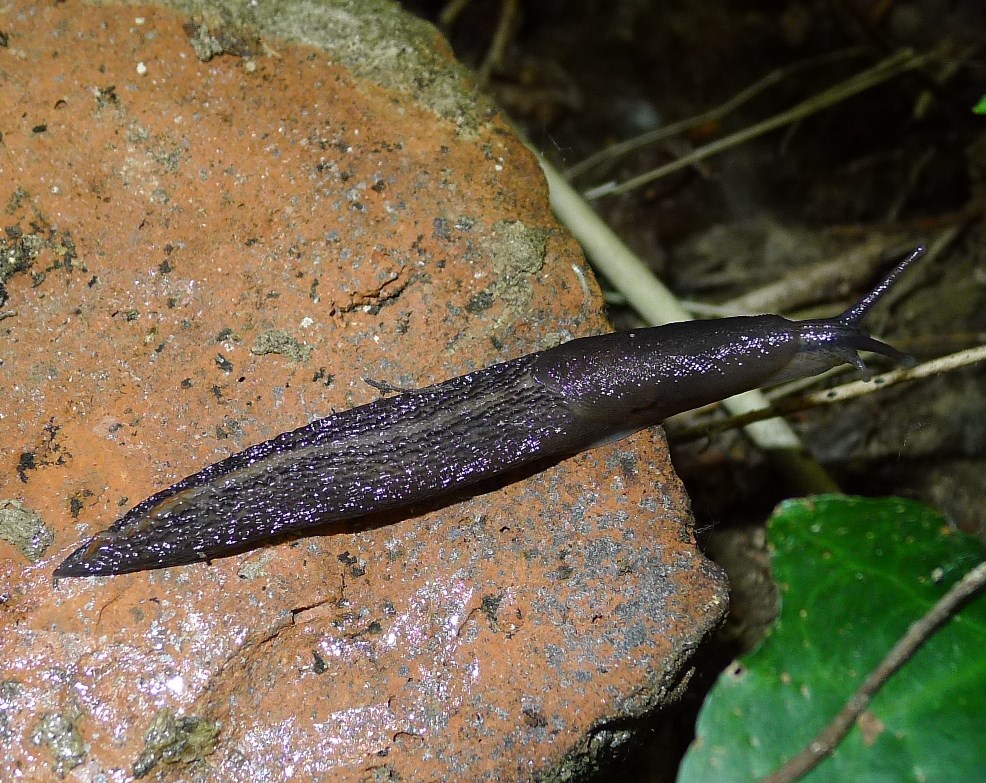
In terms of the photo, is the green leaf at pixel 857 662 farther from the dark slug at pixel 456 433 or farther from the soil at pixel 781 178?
the soil at pixel 781 178

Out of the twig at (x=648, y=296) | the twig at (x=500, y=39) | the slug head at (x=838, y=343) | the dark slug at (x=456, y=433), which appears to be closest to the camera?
the dark slug at (x=456, y=433)

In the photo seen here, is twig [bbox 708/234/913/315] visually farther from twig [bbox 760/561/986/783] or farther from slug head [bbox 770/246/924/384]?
twig [bbox 760/561/986/783]

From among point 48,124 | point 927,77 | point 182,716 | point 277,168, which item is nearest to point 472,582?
point 182,716

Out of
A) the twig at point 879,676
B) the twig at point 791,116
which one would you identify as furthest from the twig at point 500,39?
the twig at point 879,676

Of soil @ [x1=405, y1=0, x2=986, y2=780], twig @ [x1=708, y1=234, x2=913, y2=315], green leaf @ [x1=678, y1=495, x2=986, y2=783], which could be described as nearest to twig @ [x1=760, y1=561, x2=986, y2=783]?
green leaf @ [x1=678, y1=495, x2=986, y2=783]

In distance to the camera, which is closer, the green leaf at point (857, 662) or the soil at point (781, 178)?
the green leaf at point (857, 662)

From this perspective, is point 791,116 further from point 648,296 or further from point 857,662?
point 857,662

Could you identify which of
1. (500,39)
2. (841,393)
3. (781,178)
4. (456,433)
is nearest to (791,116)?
(781,178)
